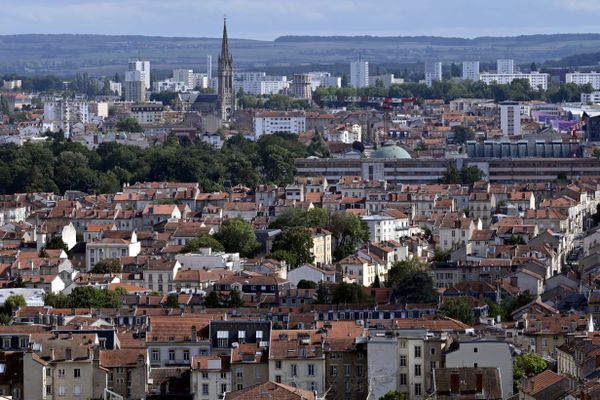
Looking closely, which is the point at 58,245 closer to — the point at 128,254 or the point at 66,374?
the point at 128,254

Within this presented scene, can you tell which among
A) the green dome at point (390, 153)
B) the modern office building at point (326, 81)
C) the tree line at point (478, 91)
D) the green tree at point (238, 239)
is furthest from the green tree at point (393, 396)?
the modern office building at point (326, 81)

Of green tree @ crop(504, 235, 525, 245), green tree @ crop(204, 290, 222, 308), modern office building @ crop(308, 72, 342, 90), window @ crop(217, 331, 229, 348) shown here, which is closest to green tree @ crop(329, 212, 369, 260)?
green tree @ crop(504, 235, 525, 245)

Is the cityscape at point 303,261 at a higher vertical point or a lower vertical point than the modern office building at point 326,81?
higher

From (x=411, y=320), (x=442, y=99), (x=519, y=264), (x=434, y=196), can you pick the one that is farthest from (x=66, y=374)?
(x=442, y=99)

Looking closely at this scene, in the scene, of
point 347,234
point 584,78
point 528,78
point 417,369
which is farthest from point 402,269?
point 584,78

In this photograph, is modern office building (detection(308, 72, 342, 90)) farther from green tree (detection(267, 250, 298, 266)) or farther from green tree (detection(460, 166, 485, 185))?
green tree (detection(267, 250, 298, 266))

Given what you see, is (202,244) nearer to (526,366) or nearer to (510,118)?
(526,366)

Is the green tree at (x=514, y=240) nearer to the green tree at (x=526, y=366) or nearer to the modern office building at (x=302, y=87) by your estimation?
the green tree at (x=526, y=366)
